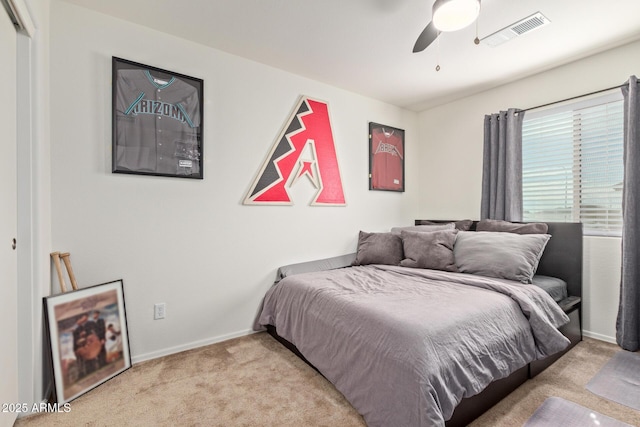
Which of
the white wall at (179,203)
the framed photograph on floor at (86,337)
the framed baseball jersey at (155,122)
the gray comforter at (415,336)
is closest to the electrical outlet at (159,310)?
the white wall at (179,203)

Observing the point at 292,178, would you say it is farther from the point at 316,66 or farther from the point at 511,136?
the point at 511,136

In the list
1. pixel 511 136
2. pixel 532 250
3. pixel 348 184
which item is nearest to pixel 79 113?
pixel 348 184

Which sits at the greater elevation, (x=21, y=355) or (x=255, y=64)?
(x=255, y=64)

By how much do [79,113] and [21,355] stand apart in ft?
4.86

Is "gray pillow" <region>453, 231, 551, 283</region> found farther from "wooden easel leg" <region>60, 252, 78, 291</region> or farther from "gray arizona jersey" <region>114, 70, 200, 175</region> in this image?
"wooden easel leg" <region>60, 252, 78, 291</region>

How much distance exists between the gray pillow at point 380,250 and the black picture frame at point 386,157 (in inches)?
30.1

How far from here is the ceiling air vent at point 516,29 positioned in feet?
7.06

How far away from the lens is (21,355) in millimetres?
1612

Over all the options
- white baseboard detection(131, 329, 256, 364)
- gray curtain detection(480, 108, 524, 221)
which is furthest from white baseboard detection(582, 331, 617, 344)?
white baseboard detection(131, 329, 256, 364)

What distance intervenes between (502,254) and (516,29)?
171cm

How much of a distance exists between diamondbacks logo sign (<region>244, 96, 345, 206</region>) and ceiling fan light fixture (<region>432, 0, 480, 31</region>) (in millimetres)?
1621

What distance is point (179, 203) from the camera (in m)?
2.43

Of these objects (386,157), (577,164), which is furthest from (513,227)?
(386,157)

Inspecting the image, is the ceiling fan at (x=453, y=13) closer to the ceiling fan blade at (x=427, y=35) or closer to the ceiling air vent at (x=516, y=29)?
the ceiling fan blade at (x=427, y=35)
